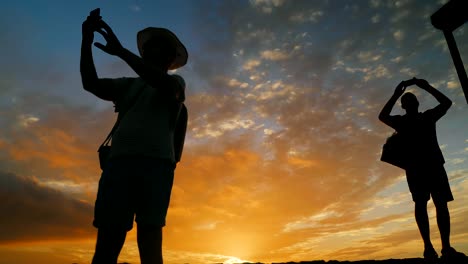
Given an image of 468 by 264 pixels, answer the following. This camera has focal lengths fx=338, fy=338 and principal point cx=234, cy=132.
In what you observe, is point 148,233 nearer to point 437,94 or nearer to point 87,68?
point 87,68

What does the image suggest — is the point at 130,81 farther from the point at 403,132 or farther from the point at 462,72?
the point at 403,132

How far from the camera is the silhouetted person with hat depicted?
243 cm

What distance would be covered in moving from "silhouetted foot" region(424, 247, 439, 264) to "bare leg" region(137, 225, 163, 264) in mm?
3859

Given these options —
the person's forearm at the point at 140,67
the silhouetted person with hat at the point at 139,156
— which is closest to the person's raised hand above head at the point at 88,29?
the silhouetted person with hat at the point at 139,156

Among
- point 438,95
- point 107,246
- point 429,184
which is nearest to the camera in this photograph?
point 107,246

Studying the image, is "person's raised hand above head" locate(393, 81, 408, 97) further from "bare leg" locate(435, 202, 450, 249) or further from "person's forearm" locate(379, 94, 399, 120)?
"bare leg" locate(435, 202, 450, 249)

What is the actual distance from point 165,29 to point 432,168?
461 cm

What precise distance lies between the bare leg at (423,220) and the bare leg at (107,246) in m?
4.49

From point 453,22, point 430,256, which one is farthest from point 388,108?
point 430,256

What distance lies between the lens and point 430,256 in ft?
15.4

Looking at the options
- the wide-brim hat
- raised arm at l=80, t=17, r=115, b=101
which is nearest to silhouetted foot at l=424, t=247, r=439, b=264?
the wide-brim hat

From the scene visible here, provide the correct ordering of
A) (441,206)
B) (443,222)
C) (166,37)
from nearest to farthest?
(166,37) < (443,222) < (441,206)

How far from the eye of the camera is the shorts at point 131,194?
2422 millimetres

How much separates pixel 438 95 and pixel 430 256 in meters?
2.61
